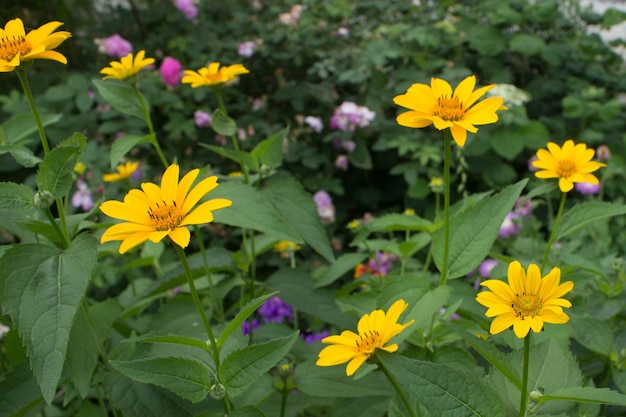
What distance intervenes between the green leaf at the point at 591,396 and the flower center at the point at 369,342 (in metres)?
0.17

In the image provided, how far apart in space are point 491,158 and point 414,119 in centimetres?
183

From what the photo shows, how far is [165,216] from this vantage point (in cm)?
63

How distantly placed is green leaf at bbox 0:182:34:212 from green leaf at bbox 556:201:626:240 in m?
0.66

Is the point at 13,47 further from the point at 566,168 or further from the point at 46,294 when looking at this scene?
the point at 566,168

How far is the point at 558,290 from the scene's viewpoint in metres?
0.60

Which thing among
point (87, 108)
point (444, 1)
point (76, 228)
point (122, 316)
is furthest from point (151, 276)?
point (444, 1)

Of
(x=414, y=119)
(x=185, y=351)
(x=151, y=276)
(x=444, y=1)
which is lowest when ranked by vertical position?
(x=151, y=276)

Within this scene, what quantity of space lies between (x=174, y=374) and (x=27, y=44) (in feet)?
1.42

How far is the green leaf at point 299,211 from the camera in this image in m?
0.92

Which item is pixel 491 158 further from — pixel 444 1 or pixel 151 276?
pixel 151 276

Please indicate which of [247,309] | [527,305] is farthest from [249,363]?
[527,305]

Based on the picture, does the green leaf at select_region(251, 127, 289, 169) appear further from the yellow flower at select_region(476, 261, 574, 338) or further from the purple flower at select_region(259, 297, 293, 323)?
the purple flower at select_region(259, 297, 293, 323)

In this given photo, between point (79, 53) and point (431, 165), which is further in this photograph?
point (79, 53)

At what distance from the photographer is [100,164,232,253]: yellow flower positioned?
59 centimetres
